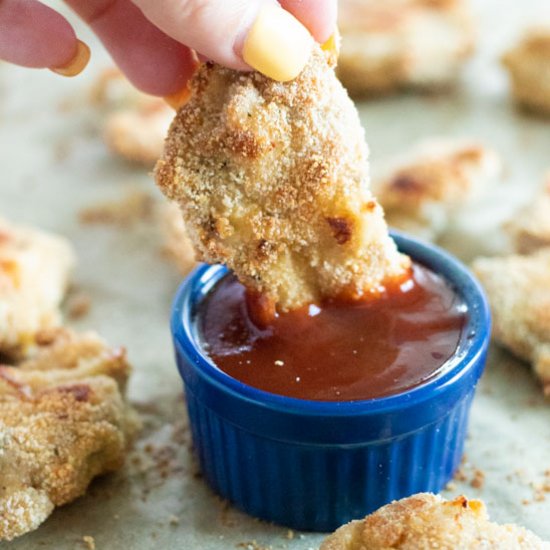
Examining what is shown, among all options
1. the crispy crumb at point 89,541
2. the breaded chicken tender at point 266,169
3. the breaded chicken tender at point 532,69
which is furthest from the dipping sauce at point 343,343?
the breaded chicken tender at point 532,69

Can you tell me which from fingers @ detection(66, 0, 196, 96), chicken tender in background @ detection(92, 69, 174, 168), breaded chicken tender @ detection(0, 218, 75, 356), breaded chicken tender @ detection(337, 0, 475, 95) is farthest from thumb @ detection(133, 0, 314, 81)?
breaded chicken tender @ detection(337, 0, 475, 95)

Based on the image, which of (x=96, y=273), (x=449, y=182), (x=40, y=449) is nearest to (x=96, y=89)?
(x=96, y=273)

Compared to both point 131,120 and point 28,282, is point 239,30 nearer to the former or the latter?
point 28,282

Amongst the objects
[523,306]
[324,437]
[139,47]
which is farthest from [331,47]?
[523,306]

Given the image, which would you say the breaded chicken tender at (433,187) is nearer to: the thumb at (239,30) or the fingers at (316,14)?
the fingers at (316,14)

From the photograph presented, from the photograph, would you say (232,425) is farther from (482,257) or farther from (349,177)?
(482,257)

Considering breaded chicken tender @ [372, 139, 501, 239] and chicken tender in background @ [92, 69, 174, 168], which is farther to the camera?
chicken tender in background @ [92, 69, 174, 168]

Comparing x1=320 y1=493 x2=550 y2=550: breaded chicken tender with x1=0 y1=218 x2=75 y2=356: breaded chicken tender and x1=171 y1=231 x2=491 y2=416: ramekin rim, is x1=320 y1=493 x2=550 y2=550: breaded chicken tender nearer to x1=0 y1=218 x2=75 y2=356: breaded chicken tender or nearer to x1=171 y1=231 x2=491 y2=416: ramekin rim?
x1=171 y1=231 x2=491 y2=416: ramekin rim
